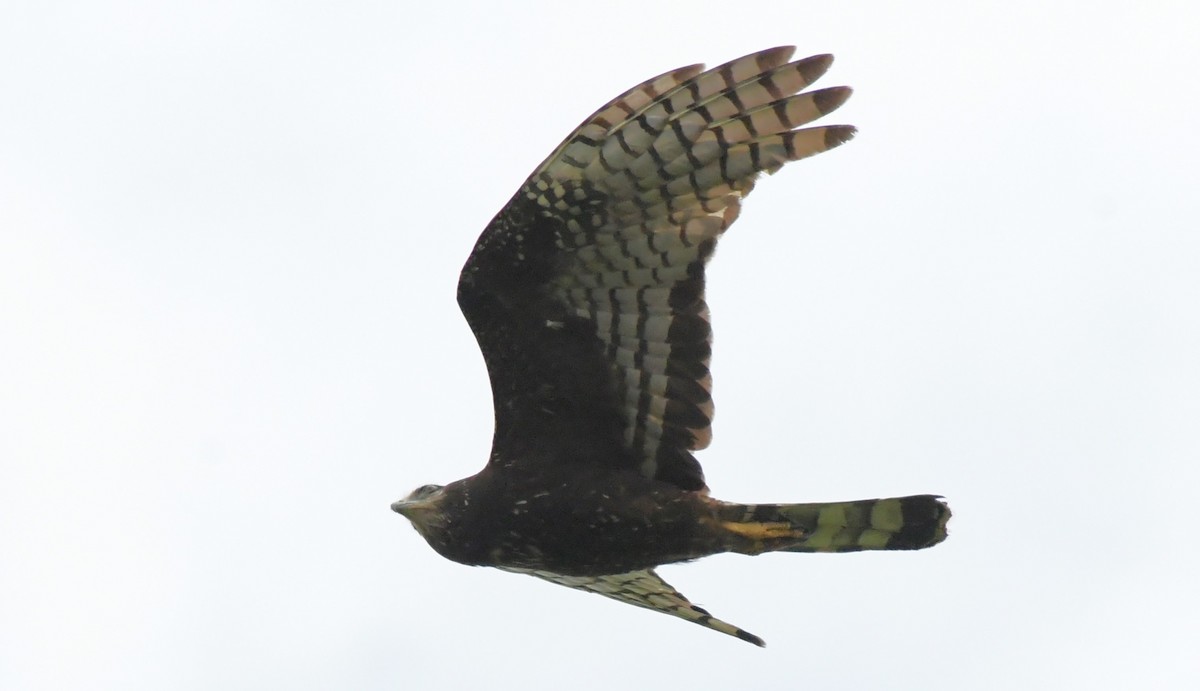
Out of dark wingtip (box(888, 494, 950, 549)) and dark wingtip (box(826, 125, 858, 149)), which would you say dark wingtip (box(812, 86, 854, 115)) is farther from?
dark wingtip (box(888, 494, 950, 549))

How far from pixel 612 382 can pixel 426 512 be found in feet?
4.32

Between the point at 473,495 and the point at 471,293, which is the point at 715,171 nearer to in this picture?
the point at 471,293

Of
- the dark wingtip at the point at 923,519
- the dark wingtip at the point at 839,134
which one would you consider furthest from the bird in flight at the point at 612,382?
the dark wingtip at the point at 839,134

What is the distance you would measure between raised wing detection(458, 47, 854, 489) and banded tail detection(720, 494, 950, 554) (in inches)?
16.3

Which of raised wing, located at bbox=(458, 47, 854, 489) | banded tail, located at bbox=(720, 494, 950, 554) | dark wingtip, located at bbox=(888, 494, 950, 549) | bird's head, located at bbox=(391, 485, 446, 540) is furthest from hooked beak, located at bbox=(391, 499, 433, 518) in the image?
dark wingtip, located at bbox=(888, 494, 950, 549)

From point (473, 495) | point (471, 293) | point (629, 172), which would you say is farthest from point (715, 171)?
point (473, 495)

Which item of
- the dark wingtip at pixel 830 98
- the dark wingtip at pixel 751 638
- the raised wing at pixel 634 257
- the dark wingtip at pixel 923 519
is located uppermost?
the dark wingtip at pixel 830 98

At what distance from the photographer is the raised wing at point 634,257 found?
33.6 feet

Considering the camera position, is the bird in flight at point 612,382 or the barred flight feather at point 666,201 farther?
the bird in flight at point 612,382

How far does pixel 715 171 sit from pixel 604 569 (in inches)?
97.3

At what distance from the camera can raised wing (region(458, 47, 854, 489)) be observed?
10.2m

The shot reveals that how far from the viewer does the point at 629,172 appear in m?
10.4

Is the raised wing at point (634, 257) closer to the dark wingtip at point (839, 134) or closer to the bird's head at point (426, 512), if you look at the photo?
the dark wingtip at point (839, 134)

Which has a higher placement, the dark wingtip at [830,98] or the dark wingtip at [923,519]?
the dark wingtip at [830,98]
